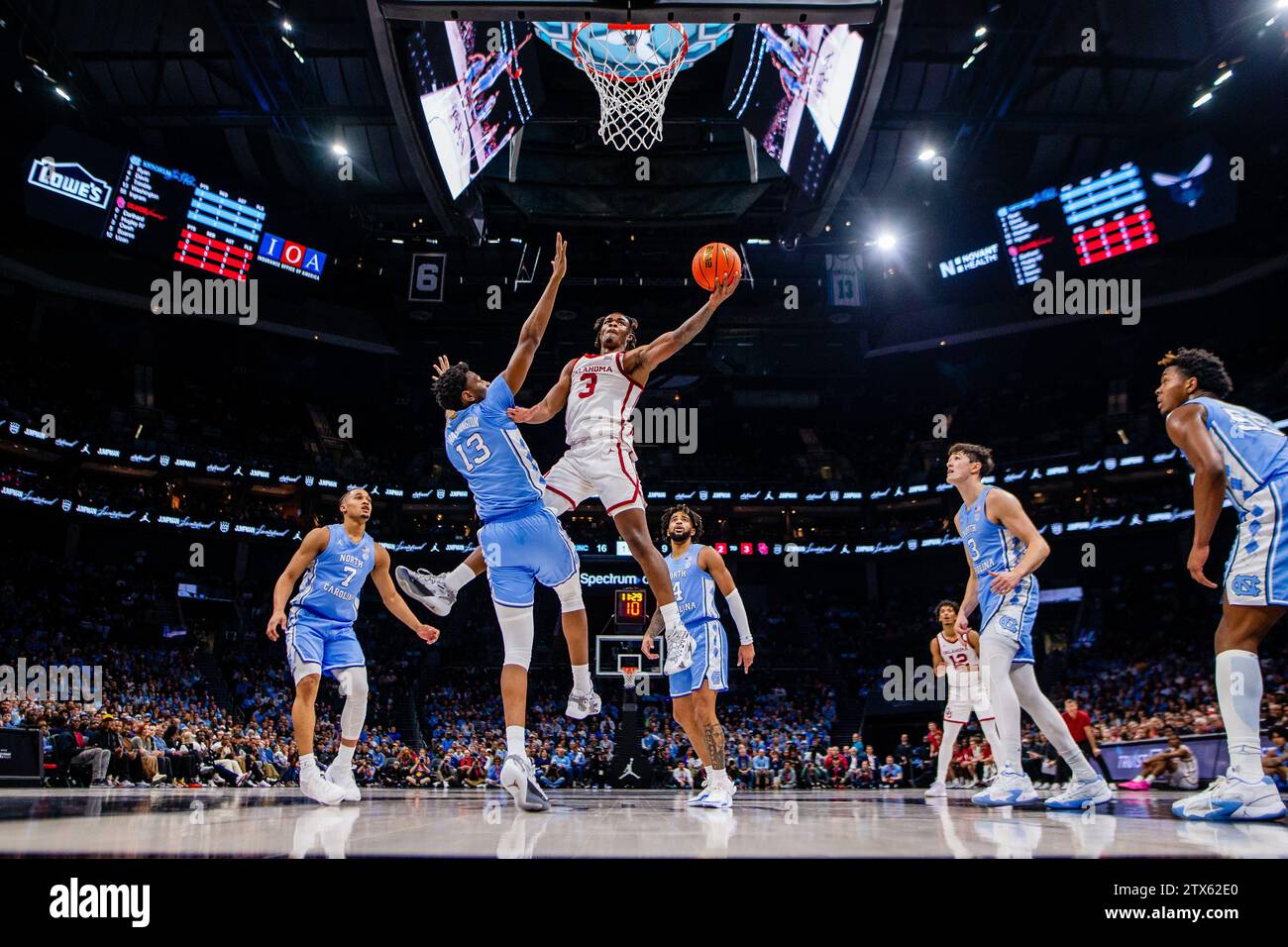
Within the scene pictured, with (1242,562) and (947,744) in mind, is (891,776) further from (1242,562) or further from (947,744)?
(1242,562)

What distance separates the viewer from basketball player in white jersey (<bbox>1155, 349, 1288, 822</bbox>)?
171 inches

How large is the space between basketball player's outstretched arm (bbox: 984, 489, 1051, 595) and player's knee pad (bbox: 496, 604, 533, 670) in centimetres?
287

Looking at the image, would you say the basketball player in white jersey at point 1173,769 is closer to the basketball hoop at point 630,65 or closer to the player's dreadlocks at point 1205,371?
the player's dreadlocks at point 1205,371

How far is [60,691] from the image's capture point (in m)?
18.9

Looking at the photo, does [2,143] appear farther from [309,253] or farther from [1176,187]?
[1176,187]

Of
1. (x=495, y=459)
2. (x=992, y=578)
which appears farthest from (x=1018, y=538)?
(x=495, y=459)

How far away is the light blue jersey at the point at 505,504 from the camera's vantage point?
561 cm

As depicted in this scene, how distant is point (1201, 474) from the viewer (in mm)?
4516

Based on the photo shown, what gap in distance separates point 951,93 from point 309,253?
16989 millimetres

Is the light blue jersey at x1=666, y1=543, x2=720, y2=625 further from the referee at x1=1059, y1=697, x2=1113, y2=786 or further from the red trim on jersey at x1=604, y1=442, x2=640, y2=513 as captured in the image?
the referee at x1=1059, y1=697, x2=1113, y2=786

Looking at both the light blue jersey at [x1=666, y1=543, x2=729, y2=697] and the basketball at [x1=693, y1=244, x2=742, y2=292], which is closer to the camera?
the basketball at [x1=693, y1=244, x2=742, y2=292]

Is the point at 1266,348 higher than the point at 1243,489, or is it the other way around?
the point at 1266,348

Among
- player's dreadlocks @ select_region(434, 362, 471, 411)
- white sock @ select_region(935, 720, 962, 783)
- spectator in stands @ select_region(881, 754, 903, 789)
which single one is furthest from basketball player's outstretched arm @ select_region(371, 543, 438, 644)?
spectator in stands @ select_region(881, 754, 903, 789)
